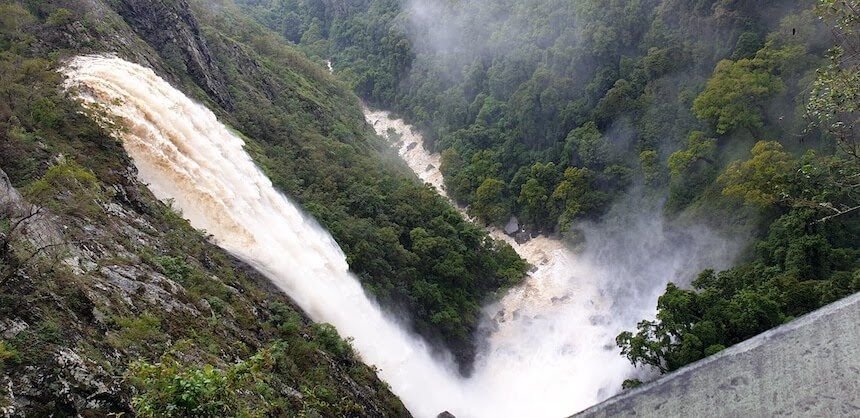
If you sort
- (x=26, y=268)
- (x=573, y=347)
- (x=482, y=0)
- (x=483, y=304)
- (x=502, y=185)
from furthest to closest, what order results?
(x=482, y=0) < (x=502, y=185) < (x=483, y=304) < (x=573, y=347) < (x=26, y=268)

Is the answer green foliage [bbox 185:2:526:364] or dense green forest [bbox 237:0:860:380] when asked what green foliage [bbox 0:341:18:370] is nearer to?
dense green forest [bbox 237:0:860:380]

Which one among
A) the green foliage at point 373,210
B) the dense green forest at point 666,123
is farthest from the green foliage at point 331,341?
the dense green forest at point 666,123

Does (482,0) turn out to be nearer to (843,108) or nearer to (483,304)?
(483,304)

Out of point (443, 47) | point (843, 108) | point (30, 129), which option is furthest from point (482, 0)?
point (843, 108)

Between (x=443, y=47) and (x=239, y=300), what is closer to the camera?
(x=239, y=300)

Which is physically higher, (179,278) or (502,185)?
Answer: (502,185)

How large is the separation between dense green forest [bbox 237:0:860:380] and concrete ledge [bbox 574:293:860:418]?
14.7 ft

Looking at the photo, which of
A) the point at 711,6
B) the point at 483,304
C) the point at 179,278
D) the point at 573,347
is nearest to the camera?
→ the point at 179,278

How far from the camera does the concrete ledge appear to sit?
6.90m

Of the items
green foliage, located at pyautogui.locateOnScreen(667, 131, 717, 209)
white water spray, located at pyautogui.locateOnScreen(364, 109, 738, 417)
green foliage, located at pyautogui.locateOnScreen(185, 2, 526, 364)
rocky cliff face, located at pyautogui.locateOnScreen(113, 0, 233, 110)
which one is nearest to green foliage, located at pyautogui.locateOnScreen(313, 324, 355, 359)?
green foliage, located at pyautogui.locateOnScreen(185, 2, 526, 364)

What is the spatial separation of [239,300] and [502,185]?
27.8 m

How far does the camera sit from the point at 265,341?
1669 centimetres

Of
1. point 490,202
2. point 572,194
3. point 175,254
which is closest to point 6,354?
point 175,254

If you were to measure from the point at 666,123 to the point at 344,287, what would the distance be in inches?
892
